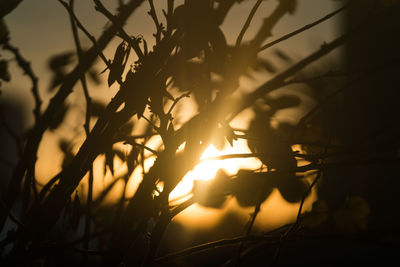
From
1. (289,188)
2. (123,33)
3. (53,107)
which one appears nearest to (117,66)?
(123,33)

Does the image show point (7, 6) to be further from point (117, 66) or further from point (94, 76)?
point (94, 76)

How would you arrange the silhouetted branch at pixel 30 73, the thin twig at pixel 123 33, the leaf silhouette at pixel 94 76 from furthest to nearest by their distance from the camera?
the leaf silhouette at pixel 94 76 < the silhouetted branch at pixel 30 73 < the thin twig at pixel 123 33

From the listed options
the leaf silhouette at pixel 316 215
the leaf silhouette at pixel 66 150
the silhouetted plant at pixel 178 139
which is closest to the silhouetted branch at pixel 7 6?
the silhouetted plant at pixel 178 139

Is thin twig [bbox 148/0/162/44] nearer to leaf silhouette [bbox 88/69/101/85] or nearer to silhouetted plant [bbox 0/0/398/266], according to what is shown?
silhouetted plant [bbox 0/0/398/266]

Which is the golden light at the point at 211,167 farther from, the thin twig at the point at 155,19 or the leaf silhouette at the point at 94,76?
the leaf silhouette at the point at 94,76

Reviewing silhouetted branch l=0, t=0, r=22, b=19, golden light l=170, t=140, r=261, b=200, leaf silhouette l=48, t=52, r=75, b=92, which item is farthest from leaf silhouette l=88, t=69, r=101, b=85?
golden light l=170, t=140, r=261, b=200

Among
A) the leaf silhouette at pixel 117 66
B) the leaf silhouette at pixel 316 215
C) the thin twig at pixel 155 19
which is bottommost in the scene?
the leaf silhouette at pixel 316 215

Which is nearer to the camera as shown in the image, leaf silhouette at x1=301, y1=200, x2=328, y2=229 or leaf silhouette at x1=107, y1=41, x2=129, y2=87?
leaf silhouette at x1=107, y1=41, x2=129, y2=87

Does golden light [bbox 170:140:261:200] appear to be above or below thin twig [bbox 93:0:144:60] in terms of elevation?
below

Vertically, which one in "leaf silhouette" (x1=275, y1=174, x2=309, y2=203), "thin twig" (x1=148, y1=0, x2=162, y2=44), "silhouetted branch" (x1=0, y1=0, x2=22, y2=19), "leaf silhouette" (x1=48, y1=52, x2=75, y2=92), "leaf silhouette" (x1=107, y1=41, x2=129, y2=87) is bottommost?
"leaf silhouette" (x1=275, y1=174, x2=309, y2=203)

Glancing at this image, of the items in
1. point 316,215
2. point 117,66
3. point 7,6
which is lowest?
point 316,215

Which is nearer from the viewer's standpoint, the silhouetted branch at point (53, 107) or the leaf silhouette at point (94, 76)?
the silhouetted branch at point (53, 107)

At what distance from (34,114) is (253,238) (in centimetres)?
83

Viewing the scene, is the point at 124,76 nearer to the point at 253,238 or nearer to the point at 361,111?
the point at 253,238
